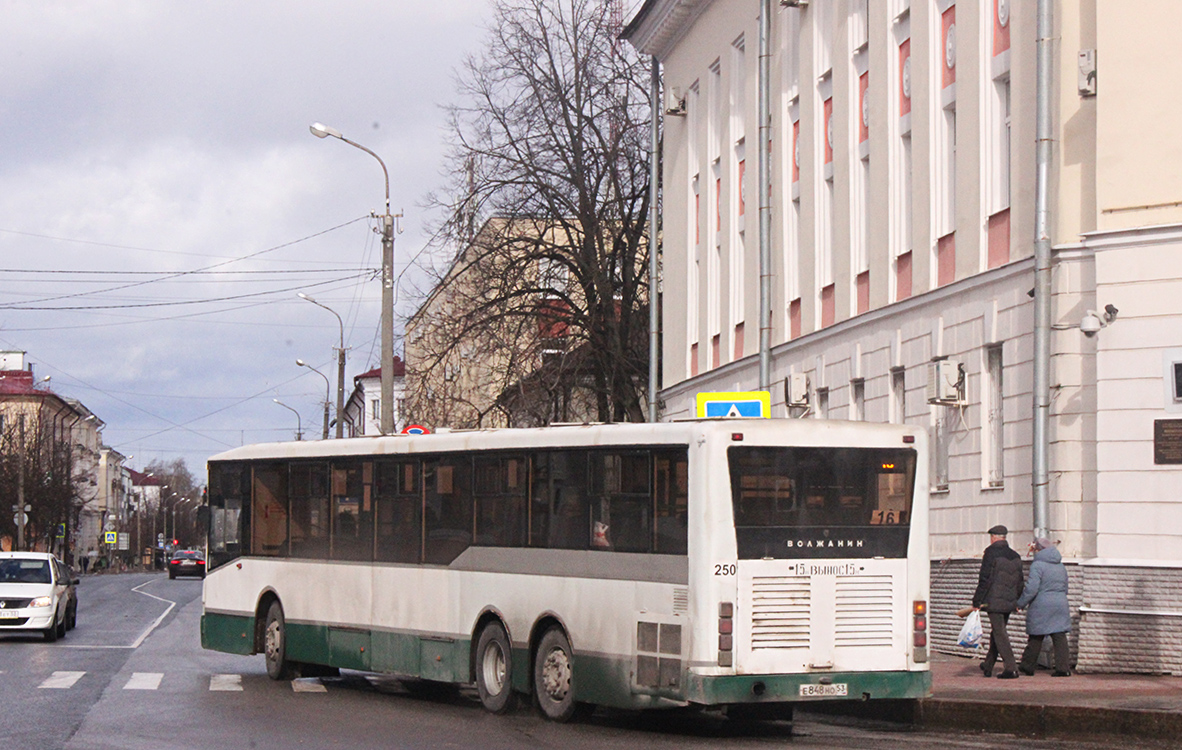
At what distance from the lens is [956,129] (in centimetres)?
2195

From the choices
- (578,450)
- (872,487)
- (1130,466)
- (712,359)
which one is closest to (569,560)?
(578,450)

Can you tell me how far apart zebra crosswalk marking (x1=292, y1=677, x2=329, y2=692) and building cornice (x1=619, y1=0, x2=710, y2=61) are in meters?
18.0

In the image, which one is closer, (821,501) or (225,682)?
(821,501)

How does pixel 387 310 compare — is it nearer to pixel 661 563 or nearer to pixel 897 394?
pixel 897 394

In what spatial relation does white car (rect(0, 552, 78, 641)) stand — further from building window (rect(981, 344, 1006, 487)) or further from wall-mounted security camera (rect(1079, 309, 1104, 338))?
wall-mounted security camera (rect(1079, 309, 1104, 338))

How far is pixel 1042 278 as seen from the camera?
18.8 meters

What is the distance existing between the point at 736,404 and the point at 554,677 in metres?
4.99

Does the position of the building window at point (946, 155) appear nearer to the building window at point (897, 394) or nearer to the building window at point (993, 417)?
the building window at point (993, 417)

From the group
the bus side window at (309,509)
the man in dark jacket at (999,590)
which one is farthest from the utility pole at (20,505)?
the man in dark jacket at (999,590)

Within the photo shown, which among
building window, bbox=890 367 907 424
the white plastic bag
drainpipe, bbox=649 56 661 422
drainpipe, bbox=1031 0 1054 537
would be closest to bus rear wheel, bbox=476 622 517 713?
the white plastic bag

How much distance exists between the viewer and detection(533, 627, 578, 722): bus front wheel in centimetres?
1499

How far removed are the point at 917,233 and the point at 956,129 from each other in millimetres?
1749

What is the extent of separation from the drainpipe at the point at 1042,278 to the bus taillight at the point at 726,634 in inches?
251

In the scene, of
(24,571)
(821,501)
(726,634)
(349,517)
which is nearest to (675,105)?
(24,571)
